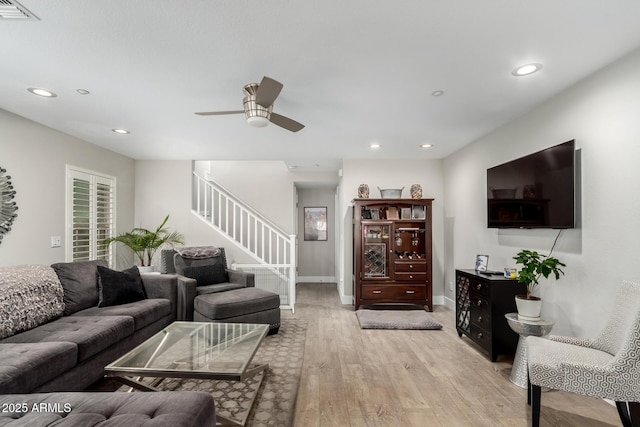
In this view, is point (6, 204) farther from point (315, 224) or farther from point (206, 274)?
point (315, 224)

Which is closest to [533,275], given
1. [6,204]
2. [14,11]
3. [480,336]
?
[480,336]

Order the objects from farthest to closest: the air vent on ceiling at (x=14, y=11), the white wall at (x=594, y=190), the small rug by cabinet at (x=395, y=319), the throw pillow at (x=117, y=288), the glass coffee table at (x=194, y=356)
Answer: the small rug by cabinet at (x=395, y=319) → the throw pillow at (x=117, y=288) → the white wall at (x=594, y=190) → the glass coffee table at (x=194, y=356) → the air vent on ceiling at (x=14, y=11)

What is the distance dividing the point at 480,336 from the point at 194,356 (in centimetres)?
279

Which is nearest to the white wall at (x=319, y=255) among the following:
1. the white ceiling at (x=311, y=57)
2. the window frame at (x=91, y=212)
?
the window frame at (x=91, y=212)

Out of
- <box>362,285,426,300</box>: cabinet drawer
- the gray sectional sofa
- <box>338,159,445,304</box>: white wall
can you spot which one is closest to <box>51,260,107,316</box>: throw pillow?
the gray sectional sofa

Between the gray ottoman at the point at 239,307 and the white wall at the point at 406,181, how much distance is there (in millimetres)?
1944

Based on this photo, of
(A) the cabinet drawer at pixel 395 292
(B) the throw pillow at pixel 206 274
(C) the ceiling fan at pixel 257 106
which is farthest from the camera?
(A) the cabinet drawer at pixel 395 292

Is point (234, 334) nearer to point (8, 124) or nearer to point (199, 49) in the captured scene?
point (199, 49)

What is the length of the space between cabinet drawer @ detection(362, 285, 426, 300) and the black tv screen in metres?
1.72

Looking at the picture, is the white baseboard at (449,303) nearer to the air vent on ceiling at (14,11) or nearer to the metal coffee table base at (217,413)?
the metal coffee table base at (217,413)

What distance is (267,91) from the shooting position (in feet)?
7.29

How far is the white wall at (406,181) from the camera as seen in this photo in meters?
5.43

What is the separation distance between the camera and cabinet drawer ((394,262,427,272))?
4980mm

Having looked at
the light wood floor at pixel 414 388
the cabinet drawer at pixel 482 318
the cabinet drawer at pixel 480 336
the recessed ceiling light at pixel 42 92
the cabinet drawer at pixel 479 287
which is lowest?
the light wood floor at pixel 414 388
